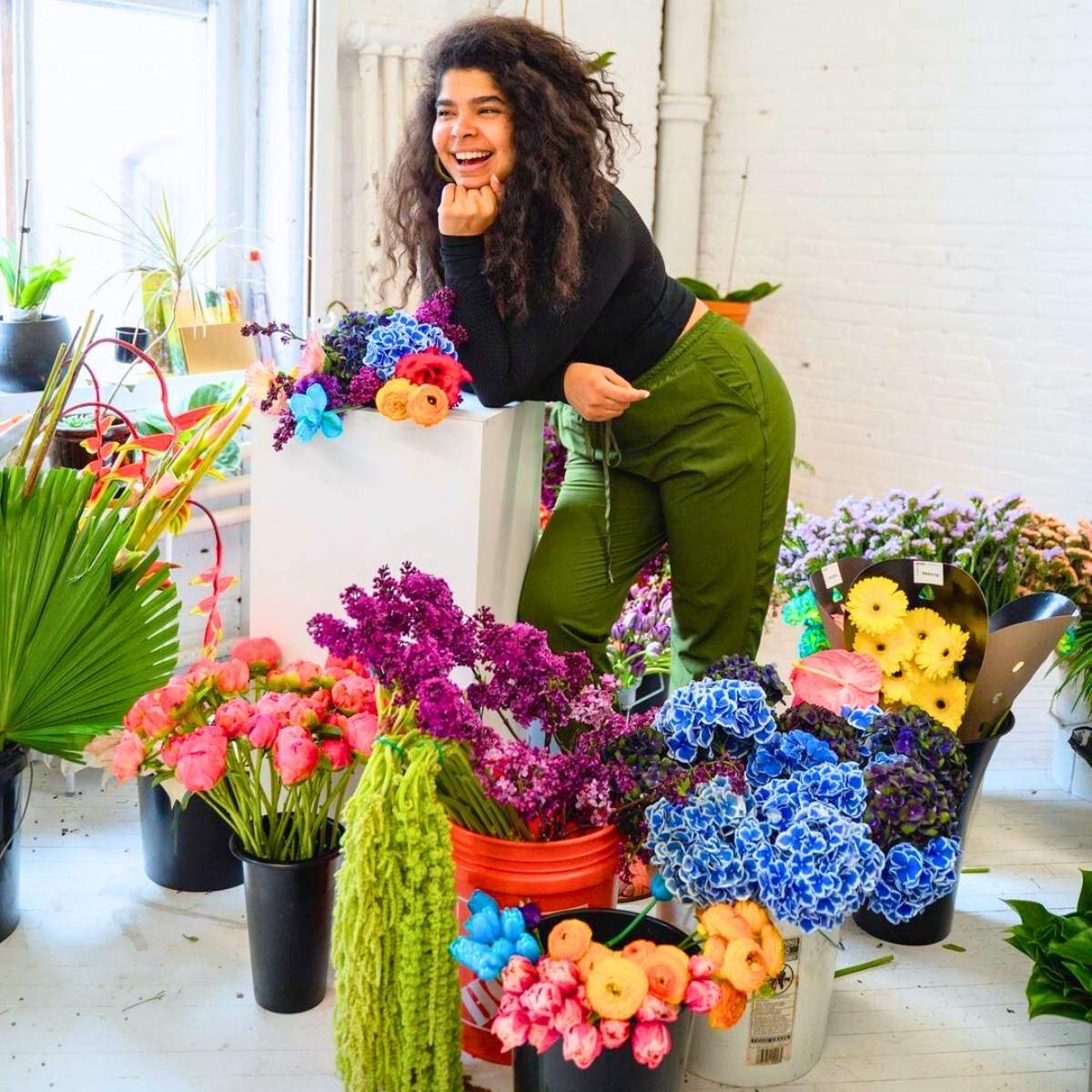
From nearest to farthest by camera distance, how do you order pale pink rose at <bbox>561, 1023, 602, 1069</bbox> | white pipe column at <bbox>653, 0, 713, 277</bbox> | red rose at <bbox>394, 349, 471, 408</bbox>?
pale pink rose at <bbox>561, 1023, 602, 1069</bbox>
red rose at <bbox>394, 349, 471, 408</bbox>
white pipe column at <bbox>653, 0, 713, 277</bbox>

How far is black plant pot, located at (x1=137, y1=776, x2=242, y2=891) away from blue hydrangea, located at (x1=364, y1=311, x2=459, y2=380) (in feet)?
2.70

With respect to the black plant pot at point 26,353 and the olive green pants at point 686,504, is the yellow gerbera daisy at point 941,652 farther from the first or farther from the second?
the black plant pot at point 26,353

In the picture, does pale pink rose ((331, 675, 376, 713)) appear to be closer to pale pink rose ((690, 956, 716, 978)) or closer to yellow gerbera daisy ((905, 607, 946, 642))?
pale pink rose ((690, 956, 716, 978))

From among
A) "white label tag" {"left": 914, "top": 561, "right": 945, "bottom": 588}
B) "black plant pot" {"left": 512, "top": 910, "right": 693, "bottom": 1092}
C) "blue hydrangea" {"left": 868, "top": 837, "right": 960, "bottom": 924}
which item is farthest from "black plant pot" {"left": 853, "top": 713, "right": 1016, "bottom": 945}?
"black plant pot" {"left": 512, "top": 910, "right": 693, "bottom": 1092}

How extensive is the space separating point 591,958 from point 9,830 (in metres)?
1.08

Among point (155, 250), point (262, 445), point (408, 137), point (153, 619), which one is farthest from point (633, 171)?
point (153, 619)

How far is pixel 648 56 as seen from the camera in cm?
479

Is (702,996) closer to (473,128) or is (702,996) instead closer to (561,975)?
(561,975)

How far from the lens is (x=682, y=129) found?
195 inches

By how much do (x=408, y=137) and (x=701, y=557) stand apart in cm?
93

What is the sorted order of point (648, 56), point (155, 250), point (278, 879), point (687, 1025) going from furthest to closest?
point (648, 56), point (155, 250), point (278, 879), point (687, 1025)

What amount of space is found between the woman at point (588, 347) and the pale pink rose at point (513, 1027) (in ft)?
3.19

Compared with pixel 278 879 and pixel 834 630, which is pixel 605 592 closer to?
pixel 834 630

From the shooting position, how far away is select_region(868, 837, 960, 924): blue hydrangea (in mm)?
1772
